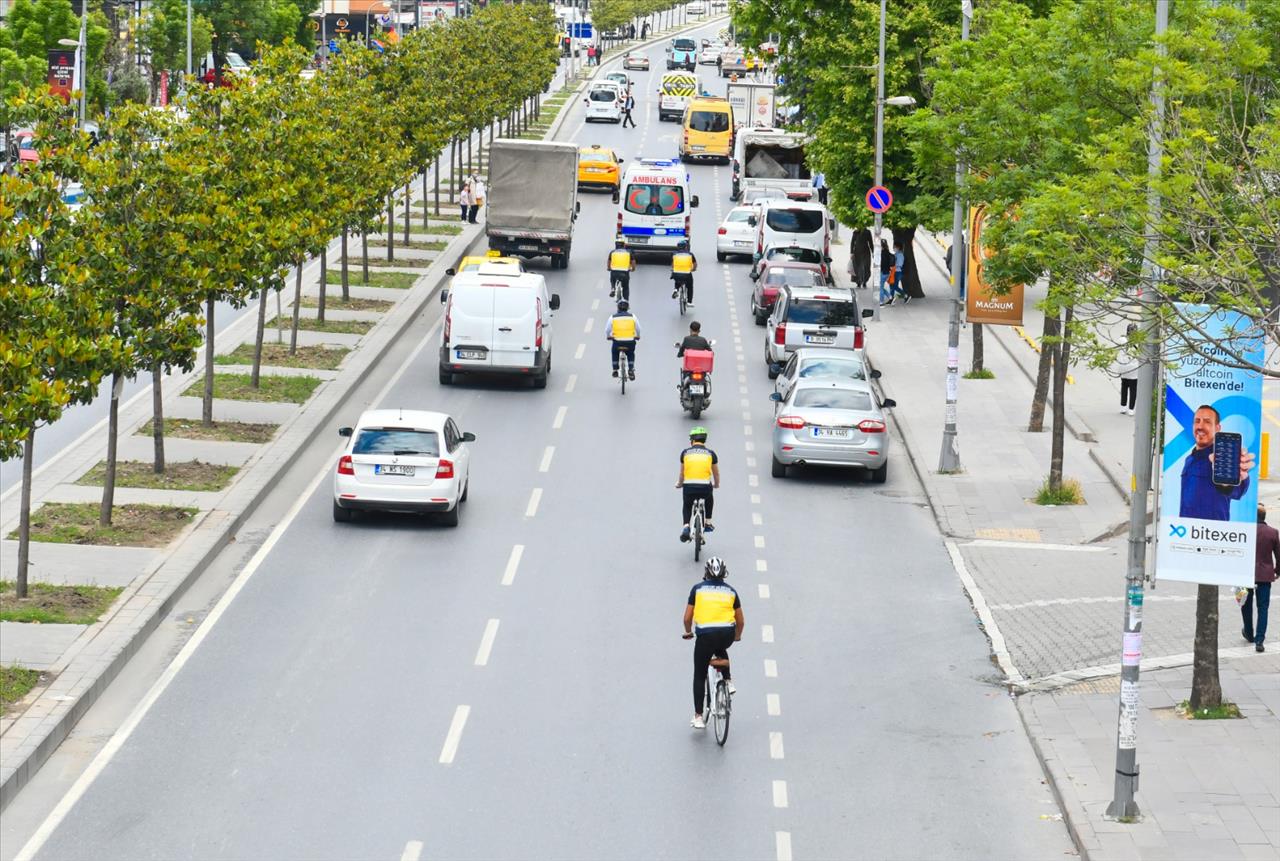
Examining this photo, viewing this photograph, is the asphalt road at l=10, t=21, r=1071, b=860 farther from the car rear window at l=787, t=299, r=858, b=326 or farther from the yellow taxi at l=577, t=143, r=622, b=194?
the yellow taxi at l=577, t=143, r=622, b=194

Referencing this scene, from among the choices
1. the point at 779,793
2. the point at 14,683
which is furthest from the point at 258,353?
the point at 779,793

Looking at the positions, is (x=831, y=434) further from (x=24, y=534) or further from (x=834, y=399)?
(x=24, y=534)

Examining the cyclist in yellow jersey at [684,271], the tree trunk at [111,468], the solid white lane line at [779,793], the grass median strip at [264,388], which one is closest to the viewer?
the solid white lane line at [779,793]

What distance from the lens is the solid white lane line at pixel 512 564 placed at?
2348 cm

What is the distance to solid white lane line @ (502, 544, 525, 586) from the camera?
2348cm

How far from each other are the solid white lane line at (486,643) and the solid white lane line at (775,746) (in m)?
3.42

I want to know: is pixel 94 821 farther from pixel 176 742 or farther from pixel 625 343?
pixel 625 343

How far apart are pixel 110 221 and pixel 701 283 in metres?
27.9

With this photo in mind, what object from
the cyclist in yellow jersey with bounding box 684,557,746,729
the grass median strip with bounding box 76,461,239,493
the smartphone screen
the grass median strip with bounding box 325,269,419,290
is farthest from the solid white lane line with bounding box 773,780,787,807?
the grass median strip with bounding box 325,269,419,290

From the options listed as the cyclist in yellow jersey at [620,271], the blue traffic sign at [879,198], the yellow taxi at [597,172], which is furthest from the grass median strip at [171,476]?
the yellow taxi at [597,172]

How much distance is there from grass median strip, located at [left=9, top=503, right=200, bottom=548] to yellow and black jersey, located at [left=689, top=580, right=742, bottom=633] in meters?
8.74

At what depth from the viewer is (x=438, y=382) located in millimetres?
36719

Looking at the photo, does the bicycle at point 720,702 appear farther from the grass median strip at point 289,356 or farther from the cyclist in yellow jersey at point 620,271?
the cyclist in yellow jersey at point 620,271

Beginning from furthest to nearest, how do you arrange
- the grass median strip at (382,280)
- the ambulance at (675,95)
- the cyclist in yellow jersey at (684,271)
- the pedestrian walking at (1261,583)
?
the ambulance at (675,95)
the grass median strip at (382,280)
the cyclist in yellow jersey at (684,271)
the pedestrian walking at (1261,583)
